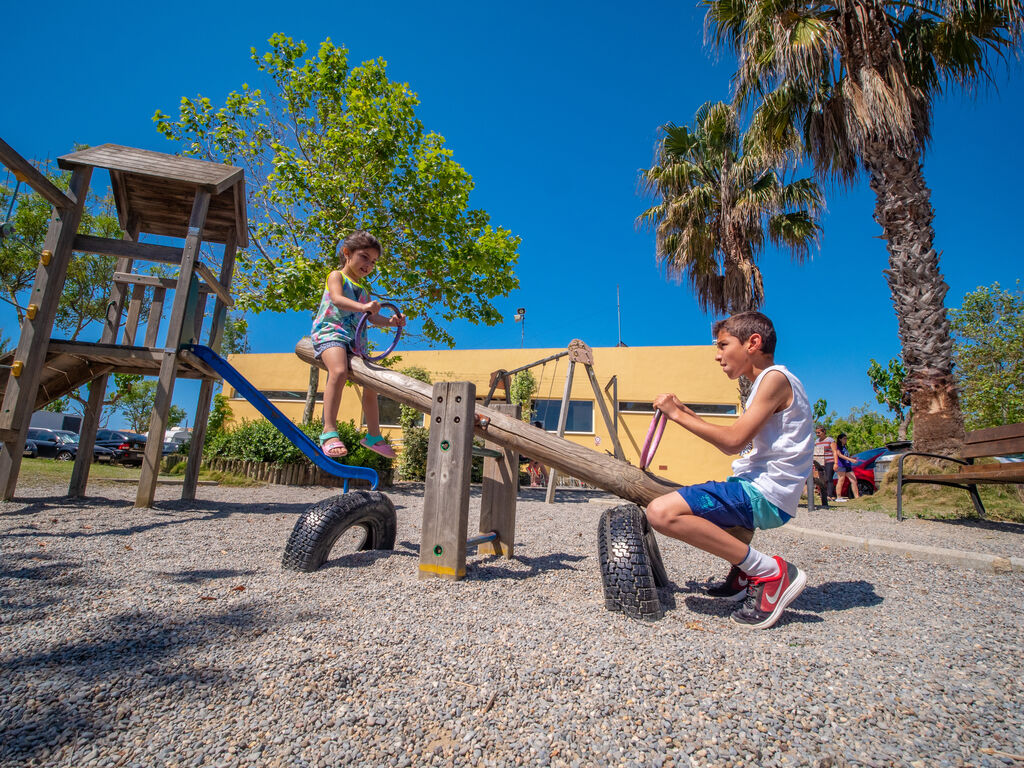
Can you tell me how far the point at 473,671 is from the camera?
1.68 metres

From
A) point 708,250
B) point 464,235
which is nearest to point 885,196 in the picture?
point 708,250

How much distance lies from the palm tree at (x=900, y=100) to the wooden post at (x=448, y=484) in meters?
6.58

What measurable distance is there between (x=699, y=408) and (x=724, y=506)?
14.4m

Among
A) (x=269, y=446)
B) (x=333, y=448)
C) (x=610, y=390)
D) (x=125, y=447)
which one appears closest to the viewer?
(x=333, y=448)

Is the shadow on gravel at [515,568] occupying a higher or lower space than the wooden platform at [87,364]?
lower

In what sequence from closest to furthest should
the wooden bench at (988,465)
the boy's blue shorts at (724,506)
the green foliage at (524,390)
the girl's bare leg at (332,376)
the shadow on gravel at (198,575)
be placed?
the boy's blue shorts at (724,506) < the shadow on gravel at (198,575) < the girl's bare leg at (332,376) < the wooden bench at (988,465) < the green foliage at (524,390)

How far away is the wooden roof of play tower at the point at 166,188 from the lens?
574 cm

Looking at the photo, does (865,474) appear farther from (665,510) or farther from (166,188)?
(166,188)

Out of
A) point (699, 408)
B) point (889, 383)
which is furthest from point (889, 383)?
point (699, 408)

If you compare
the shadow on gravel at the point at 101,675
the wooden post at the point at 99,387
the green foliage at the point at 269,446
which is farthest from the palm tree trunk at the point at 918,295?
the wooden post at the point at 99,387

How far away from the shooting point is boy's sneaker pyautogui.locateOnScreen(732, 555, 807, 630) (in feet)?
7.41

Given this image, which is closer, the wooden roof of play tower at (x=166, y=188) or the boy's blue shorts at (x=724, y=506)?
the boy's blue shorts at (x=724, y=506)

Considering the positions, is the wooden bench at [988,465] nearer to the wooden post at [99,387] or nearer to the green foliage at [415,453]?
the wooden post at [99,387]

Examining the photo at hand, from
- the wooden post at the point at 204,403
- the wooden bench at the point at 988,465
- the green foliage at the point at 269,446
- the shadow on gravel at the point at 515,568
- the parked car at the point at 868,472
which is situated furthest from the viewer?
the parked car at the point at 868,472
